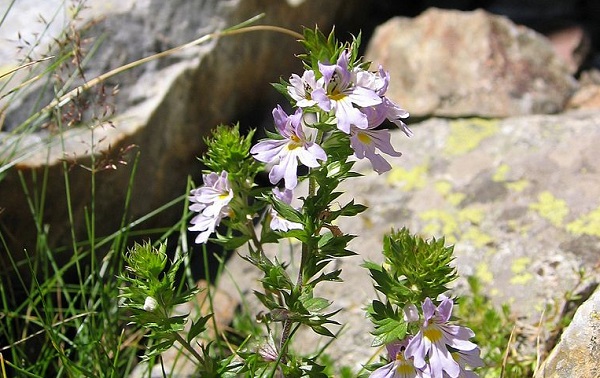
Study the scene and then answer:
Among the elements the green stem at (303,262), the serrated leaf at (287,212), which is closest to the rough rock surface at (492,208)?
the green stem at (303,262)

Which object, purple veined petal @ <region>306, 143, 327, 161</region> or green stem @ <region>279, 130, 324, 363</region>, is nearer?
purple veined petal @ <region>306, 143, 327, 161</region>

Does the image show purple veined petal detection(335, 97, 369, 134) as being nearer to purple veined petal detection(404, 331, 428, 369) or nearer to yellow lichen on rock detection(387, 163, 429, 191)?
purple veined petal detection(404, 331, 428, 369)

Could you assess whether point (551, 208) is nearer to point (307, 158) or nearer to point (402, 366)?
point (402, 366)

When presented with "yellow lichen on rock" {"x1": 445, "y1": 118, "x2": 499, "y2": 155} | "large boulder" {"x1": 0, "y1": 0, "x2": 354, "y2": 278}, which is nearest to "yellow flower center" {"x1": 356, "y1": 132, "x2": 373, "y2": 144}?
"large boulder" {"x1": 0, "y1": 0, "x2": 354, "y2": 278}

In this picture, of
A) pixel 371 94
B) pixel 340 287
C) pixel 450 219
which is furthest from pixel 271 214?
pixel 450 219

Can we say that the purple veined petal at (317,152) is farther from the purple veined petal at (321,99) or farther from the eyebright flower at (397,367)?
the eyebright flower at (397,367)

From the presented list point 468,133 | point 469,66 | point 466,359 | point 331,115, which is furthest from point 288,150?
point 469,66
